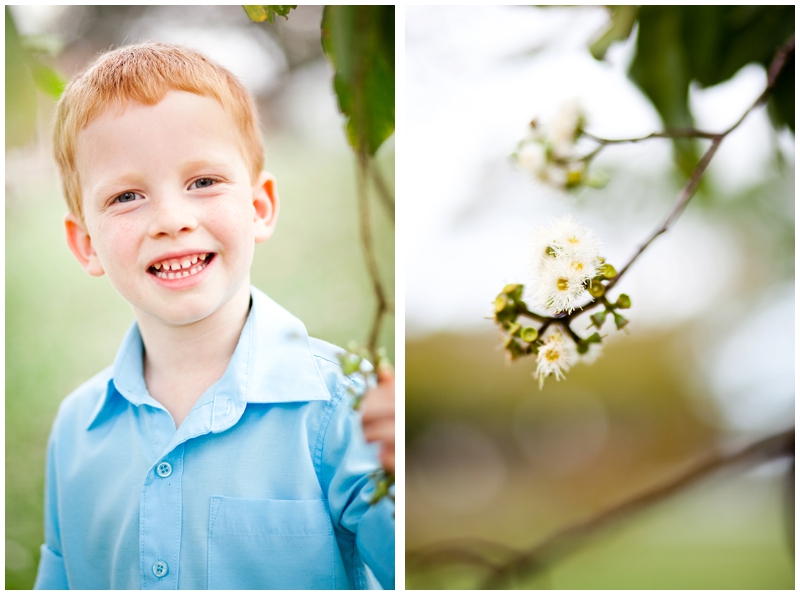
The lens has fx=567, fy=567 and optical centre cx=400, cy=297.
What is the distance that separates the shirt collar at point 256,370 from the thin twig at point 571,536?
1.16 feet

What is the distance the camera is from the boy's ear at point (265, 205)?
879 millimetres

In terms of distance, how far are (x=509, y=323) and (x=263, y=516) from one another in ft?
1.51

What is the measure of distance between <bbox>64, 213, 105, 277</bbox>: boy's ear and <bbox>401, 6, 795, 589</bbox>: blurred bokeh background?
19.0 inches

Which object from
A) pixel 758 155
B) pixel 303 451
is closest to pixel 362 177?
pixel 303 451

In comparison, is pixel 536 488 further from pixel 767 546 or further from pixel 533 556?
pixel 767 546

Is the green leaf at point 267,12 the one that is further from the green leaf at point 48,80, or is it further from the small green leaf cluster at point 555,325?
the small green leaf cluster at point 555,325

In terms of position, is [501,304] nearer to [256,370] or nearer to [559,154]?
[559,154]

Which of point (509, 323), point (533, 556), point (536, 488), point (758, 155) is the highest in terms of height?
point (758, 155)

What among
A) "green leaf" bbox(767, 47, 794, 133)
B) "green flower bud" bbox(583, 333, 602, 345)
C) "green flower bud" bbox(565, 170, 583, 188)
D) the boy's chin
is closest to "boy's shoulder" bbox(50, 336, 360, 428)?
the boy's chin

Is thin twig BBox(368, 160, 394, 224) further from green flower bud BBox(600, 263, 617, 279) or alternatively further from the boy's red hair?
green flower bud BBox(600, 263, 617, 279)

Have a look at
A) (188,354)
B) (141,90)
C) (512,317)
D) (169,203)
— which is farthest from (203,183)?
(512,317)

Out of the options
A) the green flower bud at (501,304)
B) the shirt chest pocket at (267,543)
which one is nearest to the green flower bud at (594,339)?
the green flower bud at (501,304)

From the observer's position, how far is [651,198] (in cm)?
98

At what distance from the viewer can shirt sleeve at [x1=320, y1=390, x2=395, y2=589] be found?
851mm
